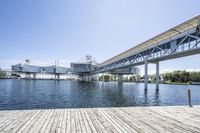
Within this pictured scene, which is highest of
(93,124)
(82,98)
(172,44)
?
(172,44)

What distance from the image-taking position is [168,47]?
4297 cm

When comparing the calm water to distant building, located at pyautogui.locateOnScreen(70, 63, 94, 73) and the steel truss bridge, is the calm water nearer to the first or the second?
the steel truss bridge

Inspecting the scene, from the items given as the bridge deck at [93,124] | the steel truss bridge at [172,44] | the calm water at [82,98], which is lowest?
the calm water at [82,98]

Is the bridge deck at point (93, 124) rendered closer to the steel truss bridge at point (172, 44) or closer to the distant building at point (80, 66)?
the steel truss bridge at point (172, 44)

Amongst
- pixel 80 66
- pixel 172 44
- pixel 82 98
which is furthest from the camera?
pixel 80 66

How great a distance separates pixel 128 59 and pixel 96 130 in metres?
63.3

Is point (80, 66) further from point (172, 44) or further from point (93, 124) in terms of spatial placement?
point (93, 124)

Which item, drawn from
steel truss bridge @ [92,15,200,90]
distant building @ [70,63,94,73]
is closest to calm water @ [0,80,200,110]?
A: steel truss bridge @ [92,15,200,90]

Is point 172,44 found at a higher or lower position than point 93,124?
higher

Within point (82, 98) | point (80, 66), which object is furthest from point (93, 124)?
point (80, 66)

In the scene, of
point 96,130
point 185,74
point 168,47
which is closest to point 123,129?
point 96,130

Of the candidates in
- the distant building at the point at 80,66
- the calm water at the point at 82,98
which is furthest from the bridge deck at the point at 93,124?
the distant building at the point at 80,66

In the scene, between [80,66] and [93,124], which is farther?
[80,66]

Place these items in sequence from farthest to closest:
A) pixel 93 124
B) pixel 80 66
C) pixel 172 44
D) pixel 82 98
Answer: pixel 80 66 → pixel 172 44 → pixel 82 98 → pixel 93 124
